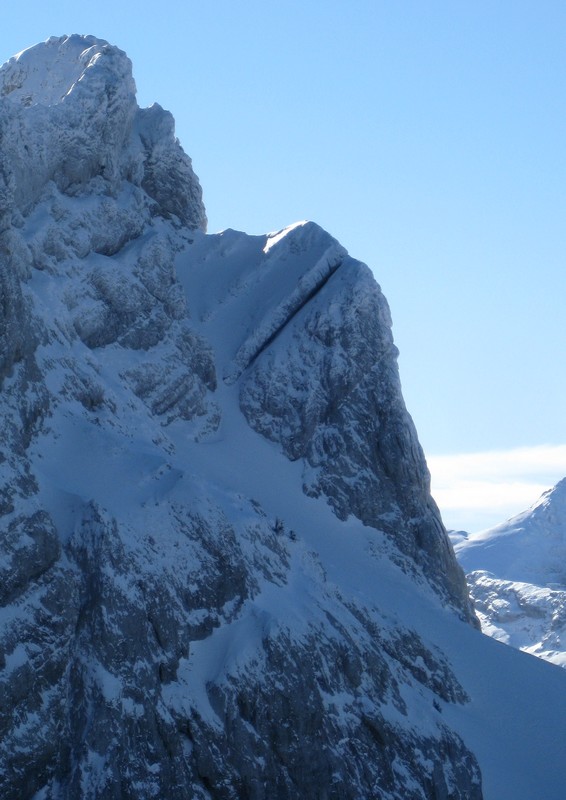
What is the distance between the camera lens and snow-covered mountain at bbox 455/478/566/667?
16088 centimetres

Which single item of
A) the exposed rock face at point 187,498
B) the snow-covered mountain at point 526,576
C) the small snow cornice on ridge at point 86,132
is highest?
the snow-covered mountain at point 526,576

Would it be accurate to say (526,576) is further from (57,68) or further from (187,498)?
(187,498)

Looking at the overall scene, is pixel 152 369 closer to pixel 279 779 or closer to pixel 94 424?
pixel 94 424

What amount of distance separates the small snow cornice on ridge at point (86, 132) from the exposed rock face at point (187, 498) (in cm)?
15

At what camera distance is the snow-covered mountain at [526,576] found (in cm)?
16088

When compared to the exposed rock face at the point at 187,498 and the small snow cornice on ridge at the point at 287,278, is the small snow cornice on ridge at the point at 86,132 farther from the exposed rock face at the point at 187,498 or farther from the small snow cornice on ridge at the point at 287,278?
→ the small snow cornice on ridge at the point at 287,278

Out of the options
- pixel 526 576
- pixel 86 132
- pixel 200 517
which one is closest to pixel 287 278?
pixel 86 132

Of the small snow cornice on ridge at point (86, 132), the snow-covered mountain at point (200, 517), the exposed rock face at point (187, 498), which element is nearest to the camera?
the exposed rock face at point (187, 498)

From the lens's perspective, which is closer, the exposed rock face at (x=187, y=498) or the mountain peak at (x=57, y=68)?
the exposed rock face at (x=187, y=498)

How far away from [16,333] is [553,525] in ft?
433

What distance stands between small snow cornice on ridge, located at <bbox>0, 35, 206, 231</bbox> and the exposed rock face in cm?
15

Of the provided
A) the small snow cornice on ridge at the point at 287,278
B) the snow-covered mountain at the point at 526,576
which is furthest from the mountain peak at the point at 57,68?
the snow-covered mountain at the point at 526,576

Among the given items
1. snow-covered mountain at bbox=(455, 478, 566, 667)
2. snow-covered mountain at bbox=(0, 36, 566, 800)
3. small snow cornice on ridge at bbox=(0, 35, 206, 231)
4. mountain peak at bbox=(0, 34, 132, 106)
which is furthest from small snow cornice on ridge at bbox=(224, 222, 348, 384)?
snow-covered mountain at bbox=(455, 478, 566, 667)

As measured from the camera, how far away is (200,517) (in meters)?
59.2
